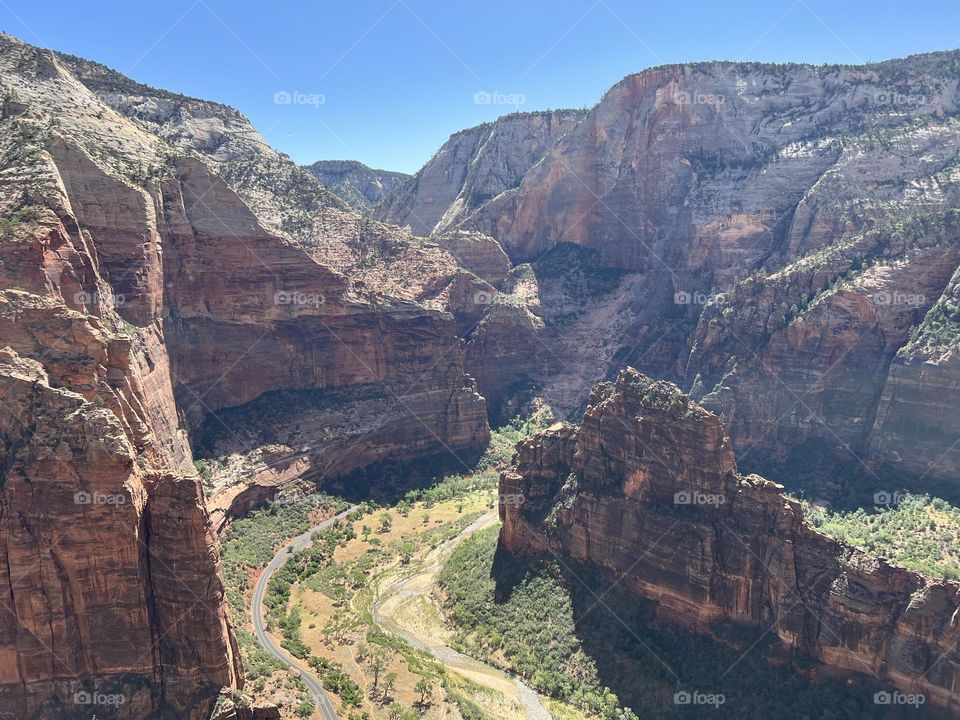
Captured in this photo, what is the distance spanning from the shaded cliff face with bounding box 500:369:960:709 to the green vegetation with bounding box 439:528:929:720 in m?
1.33

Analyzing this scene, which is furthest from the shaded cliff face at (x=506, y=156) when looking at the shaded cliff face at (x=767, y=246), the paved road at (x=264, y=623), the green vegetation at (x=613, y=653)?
the green vegetation at (x=613, y=653)

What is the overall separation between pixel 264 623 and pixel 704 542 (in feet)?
109

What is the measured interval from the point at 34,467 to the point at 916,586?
46321mm

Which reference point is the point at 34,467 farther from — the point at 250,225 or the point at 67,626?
the point at 250,225

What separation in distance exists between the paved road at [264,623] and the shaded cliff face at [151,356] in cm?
801

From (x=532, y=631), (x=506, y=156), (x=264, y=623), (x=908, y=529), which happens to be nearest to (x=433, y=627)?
(x=532, y=631)

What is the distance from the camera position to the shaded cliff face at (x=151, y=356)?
119 feet

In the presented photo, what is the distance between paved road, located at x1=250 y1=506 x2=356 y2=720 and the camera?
45.8 m

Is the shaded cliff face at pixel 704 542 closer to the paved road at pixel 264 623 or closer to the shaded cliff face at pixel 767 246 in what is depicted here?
the paved road at pixel 264 623

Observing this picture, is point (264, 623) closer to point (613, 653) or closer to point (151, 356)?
point (613, 653)

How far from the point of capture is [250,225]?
87.8 m

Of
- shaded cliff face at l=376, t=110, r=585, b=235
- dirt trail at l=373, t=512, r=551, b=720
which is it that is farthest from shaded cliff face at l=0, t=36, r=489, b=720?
shaded cliff face at l=376, t=110, r=585, b=235

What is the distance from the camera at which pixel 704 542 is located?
5006 centimetres

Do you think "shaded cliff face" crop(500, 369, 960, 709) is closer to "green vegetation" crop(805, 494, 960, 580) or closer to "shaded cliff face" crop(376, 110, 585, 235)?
"green vegetation" crop(805, 494, 960, 580)
